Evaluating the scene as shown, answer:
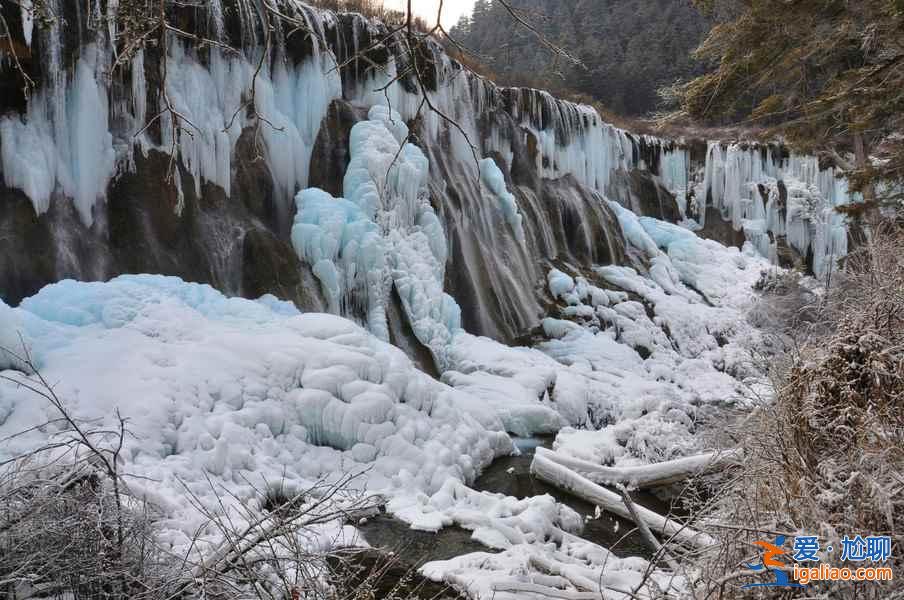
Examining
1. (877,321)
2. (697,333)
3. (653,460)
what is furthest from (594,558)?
(697,333)

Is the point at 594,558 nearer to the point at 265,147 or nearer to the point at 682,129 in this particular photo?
the point at 265,147

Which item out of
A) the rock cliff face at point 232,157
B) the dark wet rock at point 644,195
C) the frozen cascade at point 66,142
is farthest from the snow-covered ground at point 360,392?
the dark wet rock at point 644,195

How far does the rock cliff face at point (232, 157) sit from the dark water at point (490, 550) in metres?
2.80

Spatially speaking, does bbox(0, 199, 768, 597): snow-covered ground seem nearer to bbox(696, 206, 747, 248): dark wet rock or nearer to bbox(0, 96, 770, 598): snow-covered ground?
bbox(0, 96, 770, 598): snow-covered ground

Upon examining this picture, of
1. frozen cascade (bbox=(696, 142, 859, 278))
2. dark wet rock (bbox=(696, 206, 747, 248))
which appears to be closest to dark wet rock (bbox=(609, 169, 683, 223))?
dark wet rock (bbox=(696, 206, 747, 248))

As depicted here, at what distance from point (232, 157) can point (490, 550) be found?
644 cm

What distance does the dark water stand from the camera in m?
4.34

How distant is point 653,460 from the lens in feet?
22.5

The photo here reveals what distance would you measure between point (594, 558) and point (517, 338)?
280 inches

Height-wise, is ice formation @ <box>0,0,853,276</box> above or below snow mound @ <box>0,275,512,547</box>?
above

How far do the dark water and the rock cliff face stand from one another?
2803 mm

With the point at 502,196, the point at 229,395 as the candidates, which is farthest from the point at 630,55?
the point at 229,395

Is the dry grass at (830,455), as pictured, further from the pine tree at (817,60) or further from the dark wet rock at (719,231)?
the dark wet rock at (719,231)

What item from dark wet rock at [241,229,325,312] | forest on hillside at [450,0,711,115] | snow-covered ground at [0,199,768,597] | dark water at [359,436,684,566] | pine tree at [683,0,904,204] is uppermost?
forest on hillside at [450,0,711,115]
